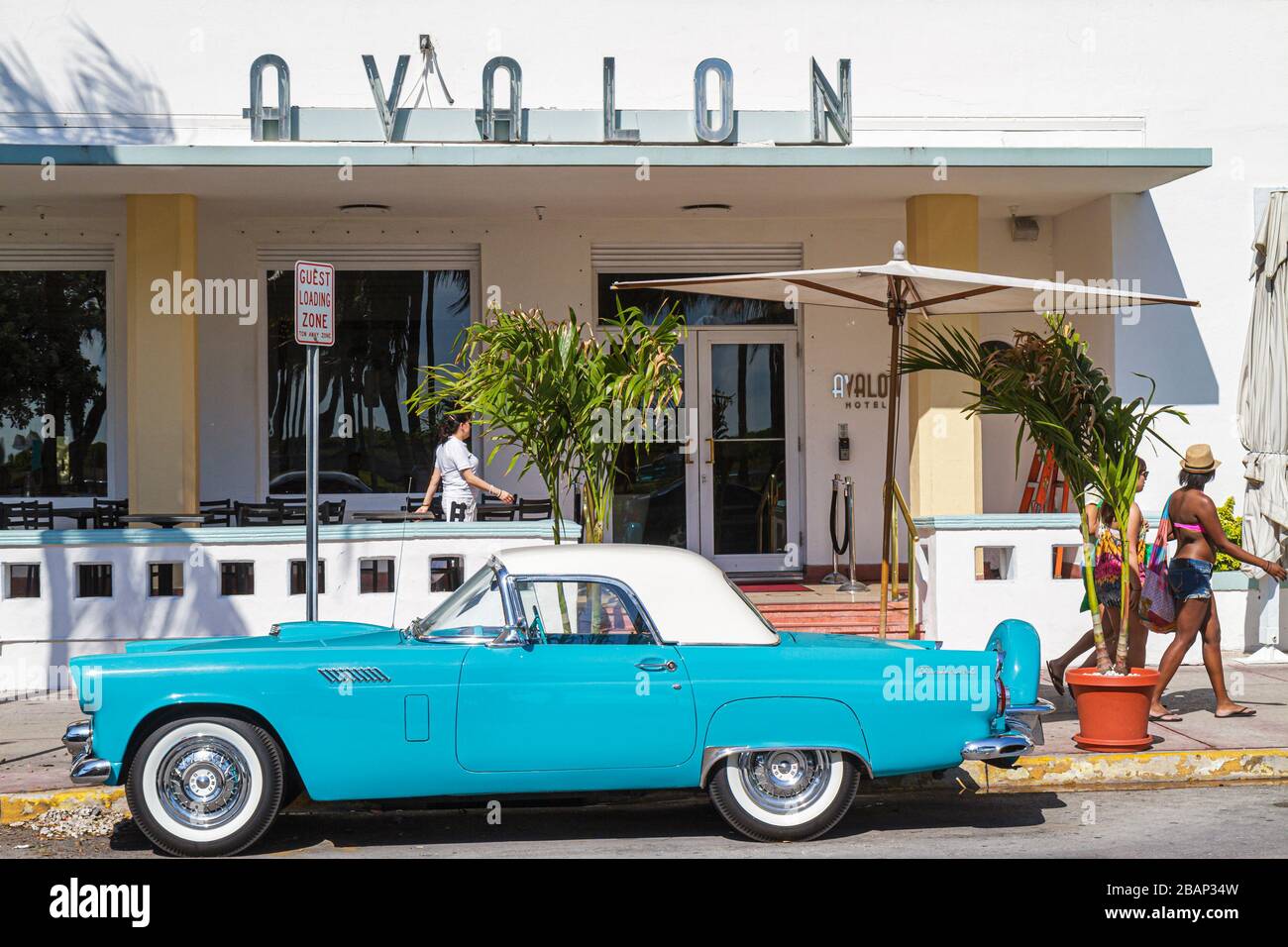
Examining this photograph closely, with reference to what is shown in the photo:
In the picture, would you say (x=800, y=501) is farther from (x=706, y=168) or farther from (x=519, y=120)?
(x=519, y=120)

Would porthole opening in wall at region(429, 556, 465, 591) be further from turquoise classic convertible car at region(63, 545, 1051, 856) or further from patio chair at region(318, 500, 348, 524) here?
turquoise classic convertible car at region(63, 545, 1051, 856)

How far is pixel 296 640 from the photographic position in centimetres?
699

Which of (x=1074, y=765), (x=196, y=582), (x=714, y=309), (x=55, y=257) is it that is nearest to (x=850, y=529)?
(x=714, y=309)

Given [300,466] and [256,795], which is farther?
[300,466]

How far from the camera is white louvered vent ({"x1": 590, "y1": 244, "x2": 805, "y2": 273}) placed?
48.0ft

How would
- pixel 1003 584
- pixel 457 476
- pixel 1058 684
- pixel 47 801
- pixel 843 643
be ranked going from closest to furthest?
pixel 843 643 < pixel 47 801 < pixel 1058 684 < pixel 1003 584 < pixel 457 476

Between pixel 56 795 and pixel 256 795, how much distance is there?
1655 millimetres

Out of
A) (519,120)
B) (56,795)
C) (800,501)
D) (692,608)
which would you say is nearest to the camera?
(692,608)

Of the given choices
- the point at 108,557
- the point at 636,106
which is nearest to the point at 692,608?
the point at 108,557

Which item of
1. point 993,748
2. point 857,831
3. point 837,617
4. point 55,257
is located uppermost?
point 55,257

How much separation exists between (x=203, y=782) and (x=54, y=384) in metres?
9.03

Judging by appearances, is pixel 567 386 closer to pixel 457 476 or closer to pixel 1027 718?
pixel 457 476

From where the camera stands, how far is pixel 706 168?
12.0 meters
